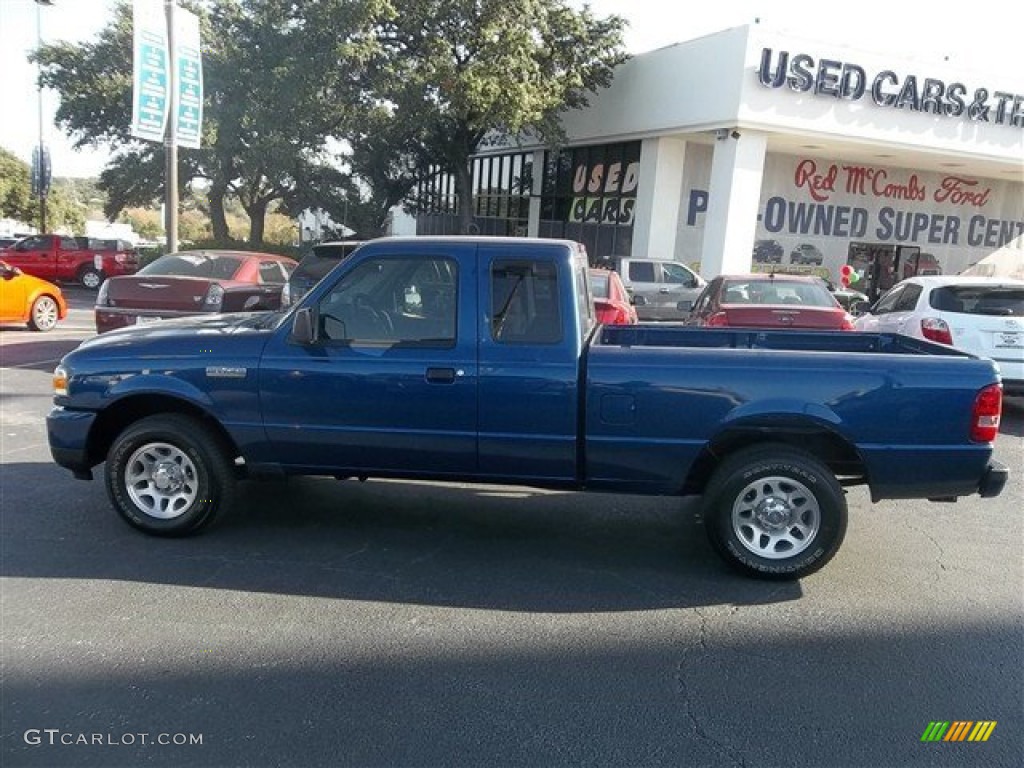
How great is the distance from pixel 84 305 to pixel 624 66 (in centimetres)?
1647

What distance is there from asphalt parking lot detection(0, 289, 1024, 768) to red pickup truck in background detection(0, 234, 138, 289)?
826 inches

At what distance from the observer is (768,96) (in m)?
19.1

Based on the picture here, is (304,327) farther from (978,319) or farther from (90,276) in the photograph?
(90,276)

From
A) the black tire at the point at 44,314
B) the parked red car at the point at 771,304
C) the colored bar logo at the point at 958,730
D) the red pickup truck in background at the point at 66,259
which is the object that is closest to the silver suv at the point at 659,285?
the parked red car at the point at 771,304

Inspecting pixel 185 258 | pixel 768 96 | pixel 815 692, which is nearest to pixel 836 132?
pixel 768 96

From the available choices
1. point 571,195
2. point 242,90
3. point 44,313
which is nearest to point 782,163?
point 571,195

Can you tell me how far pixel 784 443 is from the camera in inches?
177

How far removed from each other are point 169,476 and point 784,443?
3.74 m

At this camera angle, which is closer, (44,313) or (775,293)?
(775,293)

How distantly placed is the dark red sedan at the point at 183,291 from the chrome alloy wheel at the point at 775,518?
7.71 metres

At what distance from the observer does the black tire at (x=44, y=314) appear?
1362cm

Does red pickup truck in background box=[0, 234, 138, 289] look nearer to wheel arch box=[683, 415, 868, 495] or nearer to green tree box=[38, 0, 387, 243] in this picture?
green tree box=[38, 0, 387, 243]

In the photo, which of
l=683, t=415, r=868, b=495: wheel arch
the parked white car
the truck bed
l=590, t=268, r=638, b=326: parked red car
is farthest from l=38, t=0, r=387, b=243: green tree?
l=683, t=415, r=868, b=495: wheel arch

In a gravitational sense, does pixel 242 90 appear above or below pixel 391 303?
above
